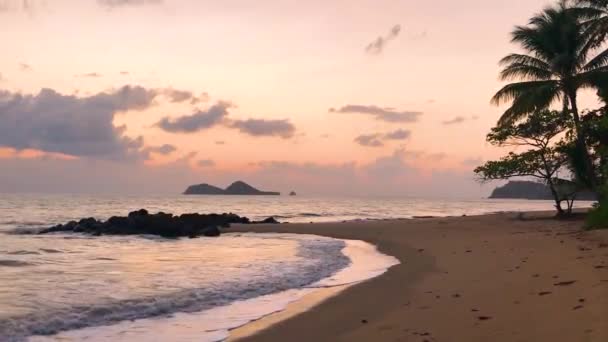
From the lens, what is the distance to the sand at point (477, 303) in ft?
20.4

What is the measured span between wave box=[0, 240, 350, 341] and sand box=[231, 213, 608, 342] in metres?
1.81

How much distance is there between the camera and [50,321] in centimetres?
816

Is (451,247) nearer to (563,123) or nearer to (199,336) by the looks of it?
(199,336)

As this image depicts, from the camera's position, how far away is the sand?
6.22 meters

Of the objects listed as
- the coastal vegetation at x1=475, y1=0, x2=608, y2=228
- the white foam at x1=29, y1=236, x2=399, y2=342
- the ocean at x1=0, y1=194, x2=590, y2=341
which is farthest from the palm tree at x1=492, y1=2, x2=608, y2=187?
the white foam at x1=29, y1=236, x2=399, y2=342

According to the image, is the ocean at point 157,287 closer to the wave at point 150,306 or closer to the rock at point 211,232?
the wave at point 150,306

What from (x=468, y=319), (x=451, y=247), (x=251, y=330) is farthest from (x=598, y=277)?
(x=451, y=247)

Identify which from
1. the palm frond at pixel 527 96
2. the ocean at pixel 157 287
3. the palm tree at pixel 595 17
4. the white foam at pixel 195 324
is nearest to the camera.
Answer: the white foam at pixel 195 324

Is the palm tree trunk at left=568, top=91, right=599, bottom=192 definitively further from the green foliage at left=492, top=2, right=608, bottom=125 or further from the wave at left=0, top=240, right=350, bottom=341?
the wave at left=0, top=240, right=350, bottom=341

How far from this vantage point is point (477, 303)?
7922 mm

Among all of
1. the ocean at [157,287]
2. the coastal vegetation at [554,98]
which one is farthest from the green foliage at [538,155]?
the ocean at [157,287]

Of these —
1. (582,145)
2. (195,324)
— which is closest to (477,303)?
(195,324)

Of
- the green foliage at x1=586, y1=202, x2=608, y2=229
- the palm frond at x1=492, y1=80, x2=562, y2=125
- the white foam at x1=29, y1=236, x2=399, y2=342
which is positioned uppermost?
the palm frond at x1=492, y1=80, x2=562, y2=125

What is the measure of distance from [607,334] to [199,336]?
4904 mm
